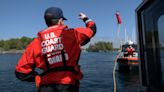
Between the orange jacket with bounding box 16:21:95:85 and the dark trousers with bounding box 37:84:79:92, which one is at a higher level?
the orange jacket with bounding box 16:21:95:85

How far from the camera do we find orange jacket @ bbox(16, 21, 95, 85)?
3.65 meters

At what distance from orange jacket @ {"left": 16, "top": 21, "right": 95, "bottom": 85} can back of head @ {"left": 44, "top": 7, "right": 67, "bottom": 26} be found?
8 cm

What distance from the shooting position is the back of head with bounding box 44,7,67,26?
3.74 metres

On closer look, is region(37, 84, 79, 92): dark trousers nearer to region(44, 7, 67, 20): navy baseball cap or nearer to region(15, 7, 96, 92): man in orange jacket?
region(15, 7, 96, 92): man in orange jacket

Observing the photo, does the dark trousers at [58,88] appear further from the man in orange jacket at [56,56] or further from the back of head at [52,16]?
the back of head at [52,16]

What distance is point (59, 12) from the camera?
377 centimetres

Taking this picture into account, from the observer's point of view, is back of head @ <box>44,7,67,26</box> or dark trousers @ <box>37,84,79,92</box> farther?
back of head @ <box>44,7,67,26</box>

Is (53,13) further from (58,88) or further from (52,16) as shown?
(58,88)

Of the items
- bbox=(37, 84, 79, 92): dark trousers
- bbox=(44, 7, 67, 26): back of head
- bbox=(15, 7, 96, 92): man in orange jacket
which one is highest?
bbox=(44, 7, 67, 26): back of head

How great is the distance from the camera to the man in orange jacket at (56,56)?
11.9ft

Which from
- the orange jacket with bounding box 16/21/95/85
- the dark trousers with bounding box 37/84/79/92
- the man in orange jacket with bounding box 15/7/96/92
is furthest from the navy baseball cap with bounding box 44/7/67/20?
the dark trousers with bounding box 37/84/79/92

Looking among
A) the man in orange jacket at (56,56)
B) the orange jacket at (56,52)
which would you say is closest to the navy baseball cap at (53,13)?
the man in orange jacket at (56,56)

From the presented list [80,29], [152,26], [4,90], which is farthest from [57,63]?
[4,90]

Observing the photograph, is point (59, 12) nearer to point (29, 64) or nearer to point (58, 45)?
point (58, 45)
